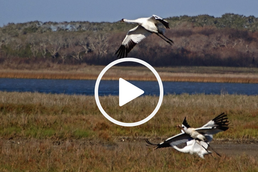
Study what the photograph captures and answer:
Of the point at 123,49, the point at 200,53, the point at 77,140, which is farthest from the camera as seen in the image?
the point at 200,53

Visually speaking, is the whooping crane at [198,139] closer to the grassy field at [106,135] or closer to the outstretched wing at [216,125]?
the outstretched wing at [216,125]

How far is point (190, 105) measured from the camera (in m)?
20.3

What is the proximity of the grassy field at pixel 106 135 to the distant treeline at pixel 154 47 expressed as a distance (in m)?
66.9

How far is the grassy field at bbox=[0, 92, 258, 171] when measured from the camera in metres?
9.13

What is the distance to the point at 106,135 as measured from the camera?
43.6 ft

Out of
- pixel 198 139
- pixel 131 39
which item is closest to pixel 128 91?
pixel 131 39

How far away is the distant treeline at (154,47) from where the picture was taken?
9388 centimetres

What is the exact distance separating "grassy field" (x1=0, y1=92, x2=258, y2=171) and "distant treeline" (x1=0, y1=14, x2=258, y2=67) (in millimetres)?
66895

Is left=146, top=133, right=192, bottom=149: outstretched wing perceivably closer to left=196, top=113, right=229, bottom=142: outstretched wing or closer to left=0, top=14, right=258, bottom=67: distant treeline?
left=196, top=113, right=229, bottom=142: outstretched wing

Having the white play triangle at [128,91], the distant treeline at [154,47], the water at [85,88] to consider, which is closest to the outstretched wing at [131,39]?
the white play triangle at [128,91]

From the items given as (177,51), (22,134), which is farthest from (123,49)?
(177,51)

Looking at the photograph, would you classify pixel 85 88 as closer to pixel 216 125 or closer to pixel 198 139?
pixel 198 139

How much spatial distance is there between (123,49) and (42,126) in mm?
4353

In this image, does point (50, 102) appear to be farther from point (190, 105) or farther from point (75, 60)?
point (75, 60)
